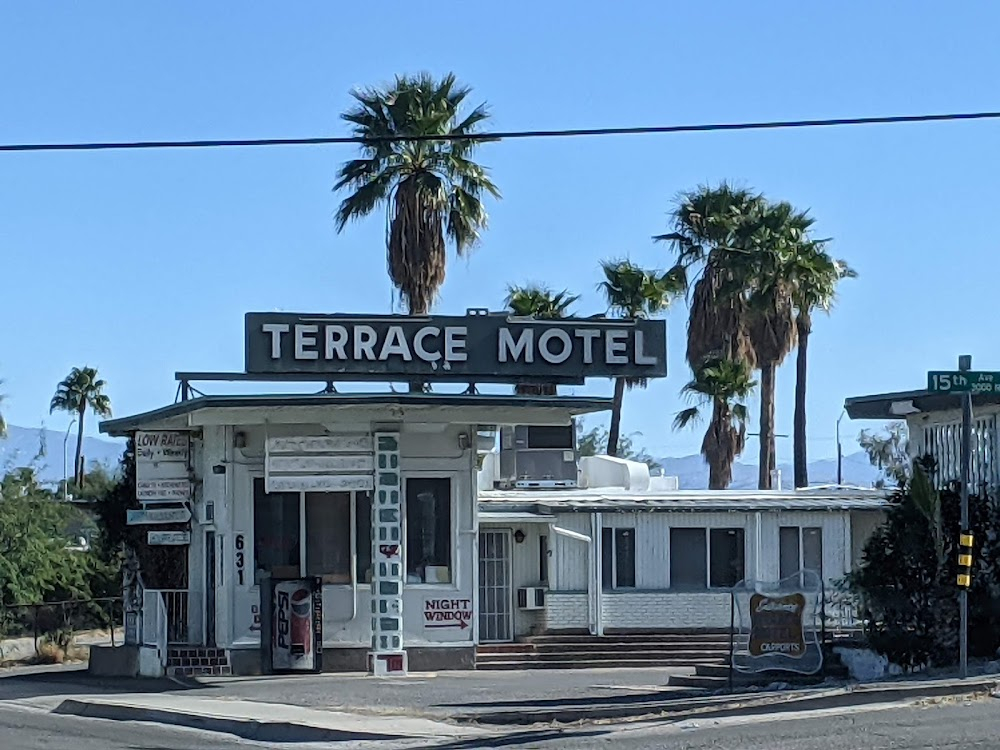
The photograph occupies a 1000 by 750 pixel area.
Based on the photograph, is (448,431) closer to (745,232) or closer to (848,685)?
(848,685)

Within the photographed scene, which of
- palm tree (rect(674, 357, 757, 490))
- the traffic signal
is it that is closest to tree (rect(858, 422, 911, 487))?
palm tree (rect(674, 357, 757, 490))

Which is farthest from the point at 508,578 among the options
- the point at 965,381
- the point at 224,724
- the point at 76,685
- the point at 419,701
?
the point at 965,381

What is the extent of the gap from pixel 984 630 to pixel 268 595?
33.8 feet

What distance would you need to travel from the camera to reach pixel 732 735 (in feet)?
51.9

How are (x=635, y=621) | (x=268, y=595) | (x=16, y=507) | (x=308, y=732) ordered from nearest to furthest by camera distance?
(x=308, y=732) < (x=268, y=595) < (x=635, y=621) < (x=16, y=507)

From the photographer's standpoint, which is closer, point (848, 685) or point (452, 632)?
point (848, 685)

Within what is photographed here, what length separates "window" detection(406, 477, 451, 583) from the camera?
2609 cm

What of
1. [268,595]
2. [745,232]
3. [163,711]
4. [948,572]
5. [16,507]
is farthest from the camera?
[745,232]

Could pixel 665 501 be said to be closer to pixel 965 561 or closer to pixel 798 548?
pixel 798 548

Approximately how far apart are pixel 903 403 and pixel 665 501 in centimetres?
896

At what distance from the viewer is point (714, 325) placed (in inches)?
1858

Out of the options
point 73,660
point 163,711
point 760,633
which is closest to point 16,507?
point 73,660

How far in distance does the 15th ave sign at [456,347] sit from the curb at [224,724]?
6236 millimetres

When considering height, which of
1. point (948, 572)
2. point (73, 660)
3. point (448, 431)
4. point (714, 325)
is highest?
point (714, 325)
